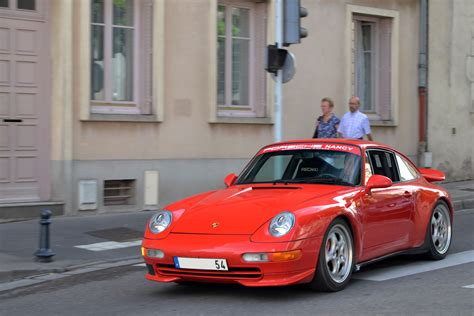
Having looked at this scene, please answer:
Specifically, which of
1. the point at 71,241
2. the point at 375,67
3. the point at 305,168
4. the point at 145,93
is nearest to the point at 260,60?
the point at 145,93

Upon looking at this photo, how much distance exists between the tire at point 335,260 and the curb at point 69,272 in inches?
118

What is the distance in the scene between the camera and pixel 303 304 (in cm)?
655

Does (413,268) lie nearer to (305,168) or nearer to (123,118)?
(305,168)

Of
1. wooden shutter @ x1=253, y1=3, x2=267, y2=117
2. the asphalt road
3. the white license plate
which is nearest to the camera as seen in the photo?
the asphalt road

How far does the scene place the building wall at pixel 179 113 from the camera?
39.8 ft

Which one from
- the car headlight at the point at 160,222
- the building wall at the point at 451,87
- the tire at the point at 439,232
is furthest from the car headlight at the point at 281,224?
the building wall at the point at 451,87

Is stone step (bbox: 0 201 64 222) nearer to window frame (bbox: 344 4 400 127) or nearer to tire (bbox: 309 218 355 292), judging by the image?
tire (bbox: 309 218 355 292)

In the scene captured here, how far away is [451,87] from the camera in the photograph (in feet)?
60.1

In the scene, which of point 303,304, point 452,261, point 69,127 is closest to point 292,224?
point 303,304

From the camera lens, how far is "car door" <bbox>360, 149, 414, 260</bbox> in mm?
7516

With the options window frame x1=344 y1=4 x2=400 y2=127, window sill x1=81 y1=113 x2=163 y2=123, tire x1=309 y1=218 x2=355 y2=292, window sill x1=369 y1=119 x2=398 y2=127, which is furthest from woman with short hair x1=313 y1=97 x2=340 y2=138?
tire x1=309 y1=218 x2=355 y2=292

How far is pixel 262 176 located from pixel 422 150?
34.0ft

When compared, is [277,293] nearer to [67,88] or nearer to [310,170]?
[310,170]

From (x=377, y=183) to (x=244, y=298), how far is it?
5.81ft
